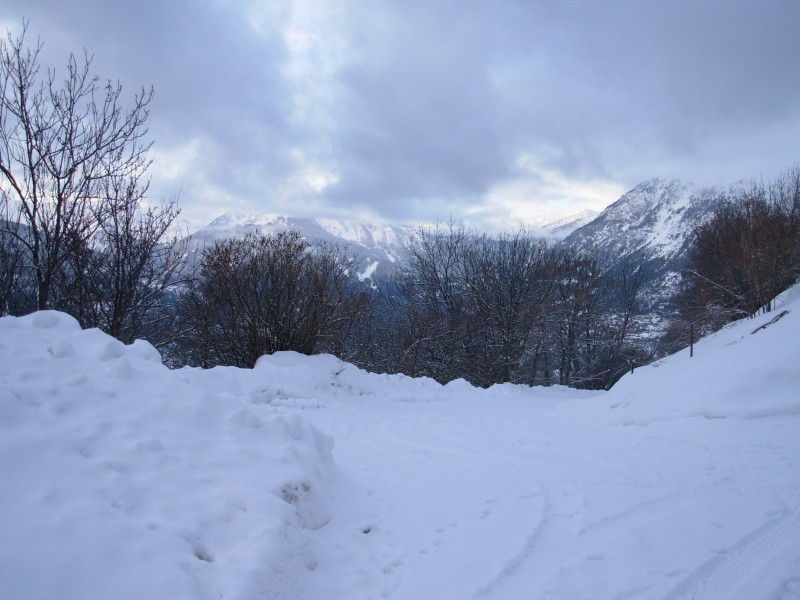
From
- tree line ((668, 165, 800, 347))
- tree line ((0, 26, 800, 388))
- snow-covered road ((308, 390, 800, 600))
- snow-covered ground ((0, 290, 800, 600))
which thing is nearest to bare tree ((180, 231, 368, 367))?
tree line ((0, 26, 800, 388))

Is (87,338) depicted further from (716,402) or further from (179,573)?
(716,402)

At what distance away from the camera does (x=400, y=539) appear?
3.77m

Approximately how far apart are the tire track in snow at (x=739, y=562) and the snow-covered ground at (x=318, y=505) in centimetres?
2

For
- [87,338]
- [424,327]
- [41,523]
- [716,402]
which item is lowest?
[41,523]

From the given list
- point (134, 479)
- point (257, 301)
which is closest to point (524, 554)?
point (134, 479)

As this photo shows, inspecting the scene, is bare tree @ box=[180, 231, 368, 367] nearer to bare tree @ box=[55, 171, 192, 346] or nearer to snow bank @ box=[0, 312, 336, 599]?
bare tree @ box=[55, 171, 192, 346]

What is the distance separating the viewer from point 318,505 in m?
3.87

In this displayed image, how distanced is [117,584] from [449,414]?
9008 millimetres

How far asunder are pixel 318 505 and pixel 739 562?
3172mm

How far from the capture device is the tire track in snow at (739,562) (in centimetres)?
289

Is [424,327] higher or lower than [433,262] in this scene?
lower

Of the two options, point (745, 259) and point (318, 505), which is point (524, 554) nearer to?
point (318, 505)

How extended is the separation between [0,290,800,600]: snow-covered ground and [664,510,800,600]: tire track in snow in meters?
0.02

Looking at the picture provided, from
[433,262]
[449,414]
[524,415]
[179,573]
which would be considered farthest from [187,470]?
[433,262]
